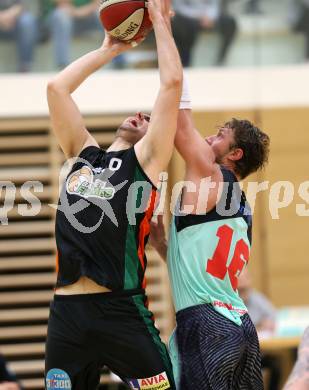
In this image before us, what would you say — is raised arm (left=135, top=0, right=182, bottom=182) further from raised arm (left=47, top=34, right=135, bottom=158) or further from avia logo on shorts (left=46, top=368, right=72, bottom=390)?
avia logo on shorts (left=46, top=368, right=72, bottom=390)

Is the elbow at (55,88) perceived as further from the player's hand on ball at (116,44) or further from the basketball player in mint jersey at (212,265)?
the basketball player in mint jersey at (212,265)

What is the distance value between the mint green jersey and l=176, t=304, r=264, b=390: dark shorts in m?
0.07

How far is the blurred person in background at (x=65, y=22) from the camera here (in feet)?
37.9

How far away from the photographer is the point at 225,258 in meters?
5.33

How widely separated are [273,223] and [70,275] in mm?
7730

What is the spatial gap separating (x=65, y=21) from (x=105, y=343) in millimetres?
7397

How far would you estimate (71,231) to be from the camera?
5055mm

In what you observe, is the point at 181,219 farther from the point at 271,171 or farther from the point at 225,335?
the point at 271,171

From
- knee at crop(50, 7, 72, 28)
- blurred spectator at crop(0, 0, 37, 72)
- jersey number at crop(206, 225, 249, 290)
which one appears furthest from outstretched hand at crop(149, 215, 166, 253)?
knee at crop(50, 7, 72, 28)

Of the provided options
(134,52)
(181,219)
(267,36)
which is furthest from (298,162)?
(181,219)

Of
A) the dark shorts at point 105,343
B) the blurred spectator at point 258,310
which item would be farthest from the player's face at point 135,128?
the blurred spectator at point 258,310

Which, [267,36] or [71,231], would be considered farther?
[267,36]

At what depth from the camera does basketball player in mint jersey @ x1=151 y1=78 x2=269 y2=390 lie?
5121 mm

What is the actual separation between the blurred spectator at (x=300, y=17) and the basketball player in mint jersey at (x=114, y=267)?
23.2 feet
